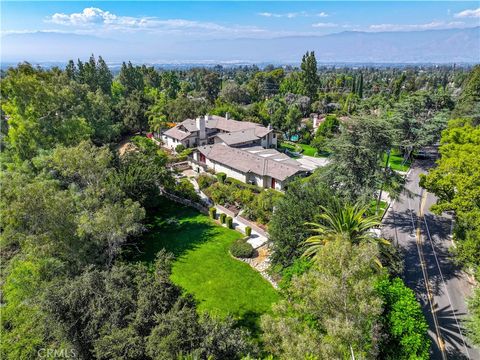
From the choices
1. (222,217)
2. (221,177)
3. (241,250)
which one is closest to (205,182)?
(221,177)

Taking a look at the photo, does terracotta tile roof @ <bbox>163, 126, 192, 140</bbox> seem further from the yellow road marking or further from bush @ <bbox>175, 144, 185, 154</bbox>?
the yellow road marking

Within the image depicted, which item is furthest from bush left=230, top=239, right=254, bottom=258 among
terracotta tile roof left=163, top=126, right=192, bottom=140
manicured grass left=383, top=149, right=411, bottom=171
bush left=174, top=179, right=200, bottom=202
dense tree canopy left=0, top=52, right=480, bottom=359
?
terracotta tile roof left=163, top=126, right=192, bottom=140

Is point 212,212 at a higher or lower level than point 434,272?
higher

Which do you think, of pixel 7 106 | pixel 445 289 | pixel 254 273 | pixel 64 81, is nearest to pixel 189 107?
pixel 64 81

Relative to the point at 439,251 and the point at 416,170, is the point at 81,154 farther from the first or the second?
the point at 416,170

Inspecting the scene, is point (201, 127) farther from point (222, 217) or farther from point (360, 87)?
point (360, 87)
